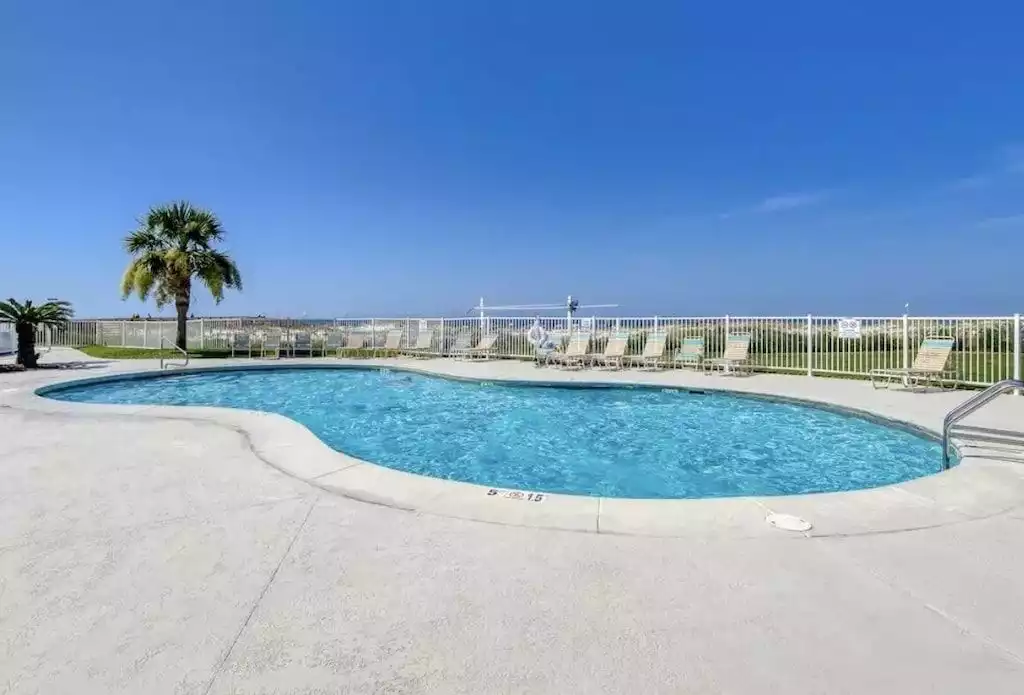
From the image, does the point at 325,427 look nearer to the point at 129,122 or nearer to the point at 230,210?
the point at 129,122

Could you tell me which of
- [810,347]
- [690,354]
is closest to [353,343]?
[690,354]

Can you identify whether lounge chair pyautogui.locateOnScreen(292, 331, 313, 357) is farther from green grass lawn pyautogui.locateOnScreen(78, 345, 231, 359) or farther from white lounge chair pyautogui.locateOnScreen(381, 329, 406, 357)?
white lounge chair pyautogui.locateOnScreen(381, 329, 406, 357)

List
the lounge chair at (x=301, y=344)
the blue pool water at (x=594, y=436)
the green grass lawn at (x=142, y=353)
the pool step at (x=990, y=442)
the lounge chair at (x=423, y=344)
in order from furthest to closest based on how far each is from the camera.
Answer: the lounge chair at (x=301, y=344)
the green grass lawn at (x=142, y=353)
the lounge chair at (x=423, y=344)
the blue pool water at (x=594, y=436)
the pool step at (x=990, y=442)

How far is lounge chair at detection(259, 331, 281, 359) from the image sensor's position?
1544 centimetres

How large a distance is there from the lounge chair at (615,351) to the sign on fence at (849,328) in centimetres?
430

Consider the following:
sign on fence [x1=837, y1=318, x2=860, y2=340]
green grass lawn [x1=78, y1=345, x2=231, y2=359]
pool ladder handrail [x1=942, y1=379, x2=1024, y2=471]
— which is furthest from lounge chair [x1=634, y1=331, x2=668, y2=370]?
green grass lawn [x1=78, y1=345, x2=231, y2=359]

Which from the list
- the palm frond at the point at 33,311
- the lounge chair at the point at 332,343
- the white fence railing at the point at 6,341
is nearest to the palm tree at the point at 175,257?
the palm frond at the point at 33,311

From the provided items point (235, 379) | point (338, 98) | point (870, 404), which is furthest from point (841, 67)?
point (235, 379)

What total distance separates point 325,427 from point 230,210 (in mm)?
13357

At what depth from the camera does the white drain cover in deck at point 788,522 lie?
276cm

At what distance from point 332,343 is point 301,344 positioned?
907mm

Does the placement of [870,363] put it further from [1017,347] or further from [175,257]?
[175,257]

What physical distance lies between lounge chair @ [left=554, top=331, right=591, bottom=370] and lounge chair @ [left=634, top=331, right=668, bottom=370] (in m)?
1.29

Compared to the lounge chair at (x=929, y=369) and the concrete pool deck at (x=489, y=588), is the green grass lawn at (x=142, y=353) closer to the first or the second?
the concrete pool deck at (x=489, y=588)
